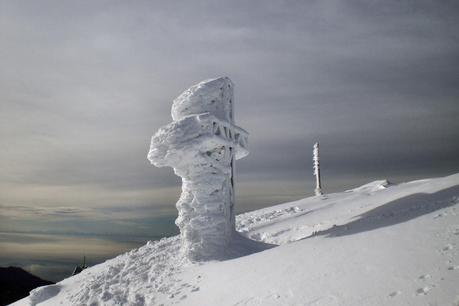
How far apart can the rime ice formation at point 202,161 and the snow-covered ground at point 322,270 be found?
1.30m

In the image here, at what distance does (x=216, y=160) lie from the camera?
19000 millimetres

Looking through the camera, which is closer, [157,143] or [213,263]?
[213,263]

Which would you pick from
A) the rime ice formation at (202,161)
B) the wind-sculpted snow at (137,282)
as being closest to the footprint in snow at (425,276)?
the wind-sculpted snow at (137,282)

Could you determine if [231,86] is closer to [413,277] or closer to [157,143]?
[157,143]

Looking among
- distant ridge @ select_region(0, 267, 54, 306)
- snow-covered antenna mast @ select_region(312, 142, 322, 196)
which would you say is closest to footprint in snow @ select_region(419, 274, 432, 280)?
snow-covered antenna mast @ select_region(312, 142, 322, 196)

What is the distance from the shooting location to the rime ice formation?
18078 millimetres

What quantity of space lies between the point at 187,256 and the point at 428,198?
12523 millimetres

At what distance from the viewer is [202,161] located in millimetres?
18625

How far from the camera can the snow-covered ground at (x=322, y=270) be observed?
890cm

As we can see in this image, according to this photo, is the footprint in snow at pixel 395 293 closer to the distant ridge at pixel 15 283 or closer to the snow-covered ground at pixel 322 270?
the snow-covered ground at pixel 322 270

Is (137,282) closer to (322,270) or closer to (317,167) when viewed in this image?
(322,270)

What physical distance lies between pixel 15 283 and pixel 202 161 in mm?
84075

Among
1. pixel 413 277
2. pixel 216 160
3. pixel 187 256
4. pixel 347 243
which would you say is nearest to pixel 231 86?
pixel 216 160

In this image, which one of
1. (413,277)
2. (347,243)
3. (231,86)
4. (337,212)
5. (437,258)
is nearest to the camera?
(413,277)
